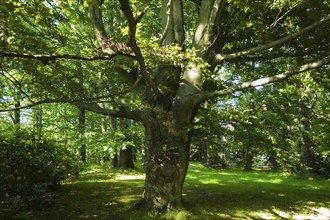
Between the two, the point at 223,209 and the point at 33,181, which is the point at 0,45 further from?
the point at 223,209

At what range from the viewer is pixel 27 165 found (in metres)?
8.29

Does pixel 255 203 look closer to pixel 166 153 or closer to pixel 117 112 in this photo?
pixel 166 153

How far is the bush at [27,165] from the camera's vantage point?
284 inches

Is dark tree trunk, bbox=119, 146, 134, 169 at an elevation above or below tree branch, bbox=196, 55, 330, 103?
below

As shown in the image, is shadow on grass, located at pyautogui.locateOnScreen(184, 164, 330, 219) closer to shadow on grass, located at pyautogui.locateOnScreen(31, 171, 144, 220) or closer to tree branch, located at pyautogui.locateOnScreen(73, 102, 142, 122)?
shadow on grass, located at pyautogui.locateOnScreen(31, 171, 144, 220)

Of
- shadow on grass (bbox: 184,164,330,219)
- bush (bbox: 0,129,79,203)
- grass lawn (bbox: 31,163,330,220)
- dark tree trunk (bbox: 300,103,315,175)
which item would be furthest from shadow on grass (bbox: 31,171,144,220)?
dark tree trunk (bbox: 300,103,315,175)

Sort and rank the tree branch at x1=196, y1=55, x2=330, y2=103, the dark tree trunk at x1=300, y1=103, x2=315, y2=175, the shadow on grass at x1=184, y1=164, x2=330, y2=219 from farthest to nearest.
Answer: the dark tree trunk at x1=300, y1=103, x2=315, y2=175
the shadow on grass at x1=184, y1=164, x2=330, y2=219
the tree branch at x1=196, y1=55, x2=330, y2=103

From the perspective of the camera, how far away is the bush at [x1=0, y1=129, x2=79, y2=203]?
7.21 m

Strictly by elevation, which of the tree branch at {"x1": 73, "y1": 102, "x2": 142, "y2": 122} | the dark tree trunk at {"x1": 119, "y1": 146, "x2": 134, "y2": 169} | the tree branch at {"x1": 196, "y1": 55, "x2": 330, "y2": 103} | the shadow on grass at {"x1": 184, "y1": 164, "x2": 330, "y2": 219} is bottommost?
the shadow on grass at {"x1": 184, "y1": 164, "x2": 330, "y2": 219}

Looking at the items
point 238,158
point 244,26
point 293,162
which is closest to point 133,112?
point 244,26

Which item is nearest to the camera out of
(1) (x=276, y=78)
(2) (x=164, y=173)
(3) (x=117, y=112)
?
(1) (x=276, y=78)

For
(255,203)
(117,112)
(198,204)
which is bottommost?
(255,203)

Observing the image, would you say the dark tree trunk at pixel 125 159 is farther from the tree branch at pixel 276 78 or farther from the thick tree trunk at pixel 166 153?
the tree branch at pixel 276 78

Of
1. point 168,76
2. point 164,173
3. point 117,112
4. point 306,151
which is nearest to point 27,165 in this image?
point 117,112
